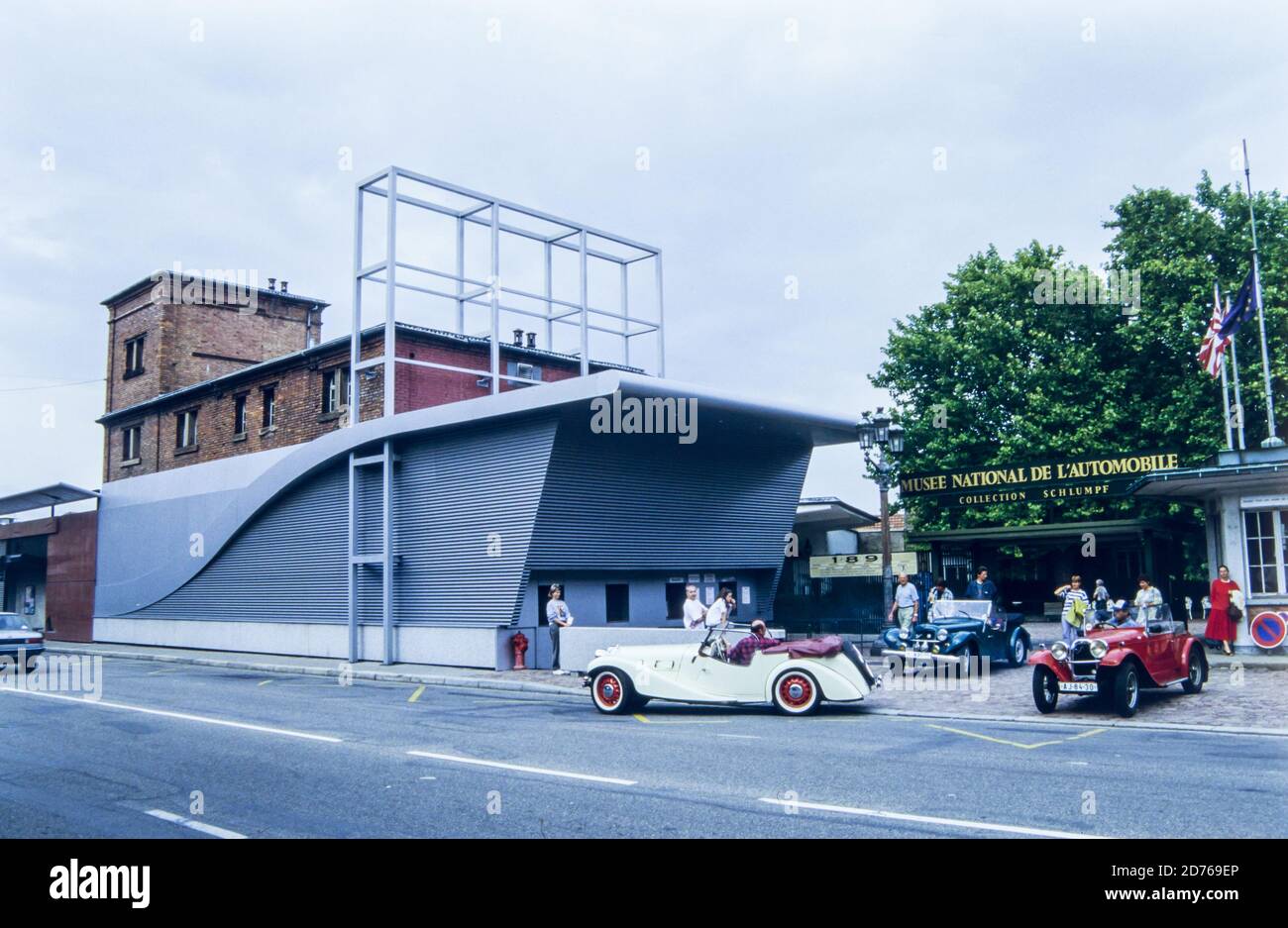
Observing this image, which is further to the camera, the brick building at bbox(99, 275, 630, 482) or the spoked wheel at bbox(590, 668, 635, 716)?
the brick building at bbox(99, 275, 630, 482)

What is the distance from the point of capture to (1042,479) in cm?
2828

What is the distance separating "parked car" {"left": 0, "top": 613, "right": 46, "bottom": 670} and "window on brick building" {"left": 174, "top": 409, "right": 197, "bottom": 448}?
12.3 m

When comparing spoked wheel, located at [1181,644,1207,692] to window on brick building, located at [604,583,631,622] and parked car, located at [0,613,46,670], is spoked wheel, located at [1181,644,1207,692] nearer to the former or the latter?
window on brick building, located at [604,583,631,622]

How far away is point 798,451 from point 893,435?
23.9 feet

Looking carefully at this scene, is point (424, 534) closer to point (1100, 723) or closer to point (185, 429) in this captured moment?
point (1100, 723)

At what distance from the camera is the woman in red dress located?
19.1 metres

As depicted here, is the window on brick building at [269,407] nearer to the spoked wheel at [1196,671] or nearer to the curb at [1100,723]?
the curb at [1100,723]

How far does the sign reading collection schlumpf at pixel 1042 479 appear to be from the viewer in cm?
2706

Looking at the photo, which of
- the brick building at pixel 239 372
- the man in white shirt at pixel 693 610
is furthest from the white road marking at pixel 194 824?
the brick building at pixel 239 372

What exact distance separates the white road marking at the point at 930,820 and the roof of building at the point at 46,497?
112 ft

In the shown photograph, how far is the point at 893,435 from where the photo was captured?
19.3 meters

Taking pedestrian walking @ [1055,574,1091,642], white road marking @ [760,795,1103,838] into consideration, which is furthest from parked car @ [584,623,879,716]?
pedestrian walking @ [1055,574,1091,642]

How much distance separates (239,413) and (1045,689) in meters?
27.6
